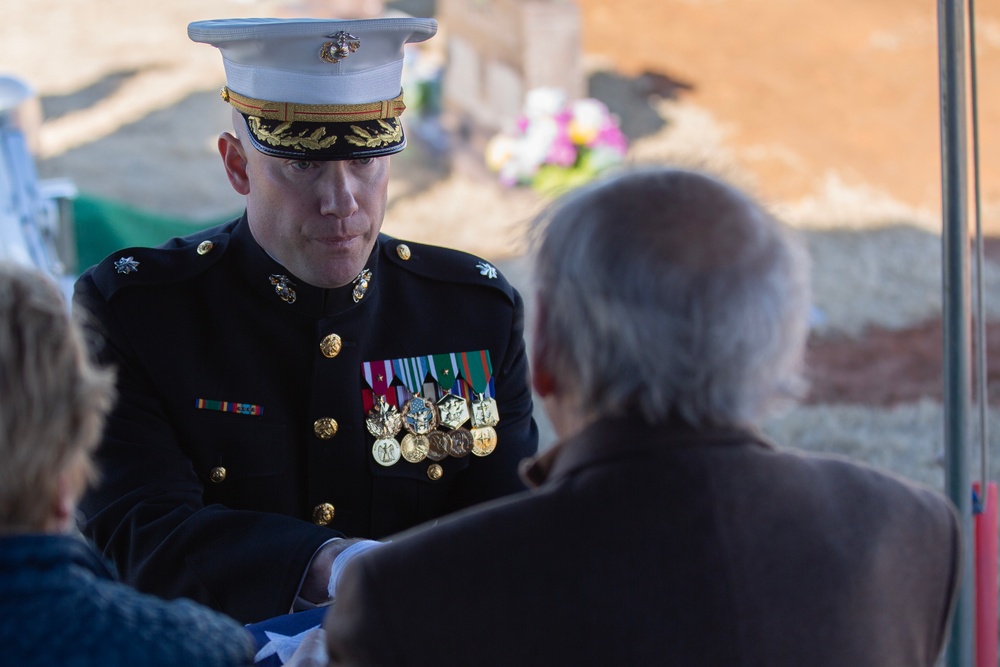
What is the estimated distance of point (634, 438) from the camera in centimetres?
118

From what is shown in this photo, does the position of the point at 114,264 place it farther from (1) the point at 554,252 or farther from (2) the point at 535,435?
(1) the point at 554,252

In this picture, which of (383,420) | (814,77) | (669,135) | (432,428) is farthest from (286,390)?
(814,77)

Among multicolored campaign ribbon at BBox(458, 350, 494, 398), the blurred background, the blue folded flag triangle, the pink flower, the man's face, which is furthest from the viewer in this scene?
the pink flower

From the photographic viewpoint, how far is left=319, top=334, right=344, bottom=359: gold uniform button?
2.11m

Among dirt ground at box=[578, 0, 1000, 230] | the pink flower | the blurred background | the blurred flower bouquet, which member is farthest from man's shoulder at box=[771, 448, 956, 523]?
dirt ground at box=[578, 0, 1000, 230]

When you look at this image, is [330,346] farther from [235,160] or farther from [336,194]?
[235,160]

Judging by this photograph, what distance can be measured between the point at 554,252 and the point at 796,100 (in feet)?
31.3

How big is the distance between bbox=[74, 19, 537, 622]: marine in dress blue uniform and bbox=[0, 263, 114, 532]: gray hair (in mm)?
773

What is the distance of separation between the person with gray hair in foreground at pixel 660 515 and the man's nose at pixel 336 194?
0.89m

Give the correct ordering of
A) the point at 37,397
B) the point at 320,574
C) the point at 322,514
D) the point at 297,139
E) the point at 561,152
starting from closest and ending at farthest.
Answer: the point at 37,397, the point at 320,574, the point at 297,139, the point at 322,514, the point at 561,152

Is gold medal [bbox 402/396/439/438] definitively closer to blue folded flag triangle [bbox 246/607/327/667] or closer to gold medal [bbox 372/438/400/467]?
gold medal [bbox 372/438/400/467]

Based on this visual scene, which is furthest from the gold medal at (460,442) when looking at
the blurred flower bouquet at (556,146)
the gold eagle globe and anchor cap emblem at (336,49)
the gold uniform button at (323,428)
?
the blurred flower bouquet at (556,146)

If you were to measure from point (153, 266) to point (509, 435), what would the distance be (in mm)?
786

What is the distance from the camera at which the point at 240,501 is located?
208 centimetres
